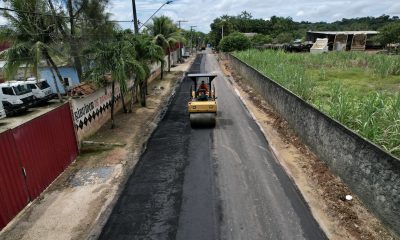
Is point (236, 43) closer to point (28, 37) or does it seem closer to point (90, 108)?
point (28, 37)

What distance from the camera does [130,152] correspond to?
1288 cm

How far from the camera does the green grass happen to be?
904 centimetres

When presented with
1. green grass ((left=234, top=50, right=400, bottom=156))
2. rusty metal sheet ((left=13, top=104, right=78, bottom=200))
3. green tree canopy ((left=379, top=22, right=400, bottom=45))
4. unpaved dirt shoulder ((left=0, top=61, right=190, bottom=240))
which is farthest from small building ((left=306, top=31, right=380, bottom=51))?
rusty metal sheet ((left=13, top=104, right=78, bottom=200))

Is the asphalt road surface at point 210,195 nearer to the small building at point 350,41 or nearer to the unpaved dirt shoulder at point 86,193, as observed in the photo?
the unpaved dirt shoulder at point 86,193

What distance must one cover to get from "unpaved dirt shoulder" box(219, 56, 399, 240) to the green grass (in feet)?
5.63

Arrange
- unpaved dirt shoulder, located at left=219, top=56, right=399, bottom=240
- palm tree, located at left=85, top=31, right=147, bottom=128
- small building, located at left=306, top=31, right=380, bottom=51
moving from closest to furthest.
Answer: unpaved dirt shoulder, located at left=219, top=56, right=399, bottom=240 → palm tree, located at left=85, top=31, right=147, bottom=128 → small building, located at left=306, top=31, right=380, bottom=51

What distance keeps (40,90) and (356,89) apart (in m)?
20.6

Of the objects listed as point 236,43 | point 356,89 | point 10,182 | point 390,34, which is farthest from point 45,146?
point 390,34

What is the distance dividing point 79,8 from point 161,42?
7.04 metres

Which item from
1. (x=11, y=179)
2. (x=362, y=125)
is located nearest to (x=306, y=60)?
(x=362, y=125)

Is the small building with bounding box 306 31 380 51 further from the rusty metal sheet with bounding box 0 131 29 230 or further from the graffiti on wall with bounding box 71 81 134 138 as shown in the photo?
the rusty metal sheet with bounding box 0 131 29 230

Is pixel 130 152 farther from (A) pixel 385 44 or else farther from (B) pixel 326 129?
(A) pixel 385 44

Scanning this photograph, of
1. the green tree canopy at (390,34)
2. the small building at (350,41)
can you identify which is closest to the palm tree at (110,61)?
the green tree canopy at (390,34)

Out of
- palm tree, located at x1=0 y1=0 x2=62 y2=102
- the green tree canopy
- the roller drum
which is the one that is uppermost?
palm tree, located at x1=0 y1=0 x2=62 y2=102
